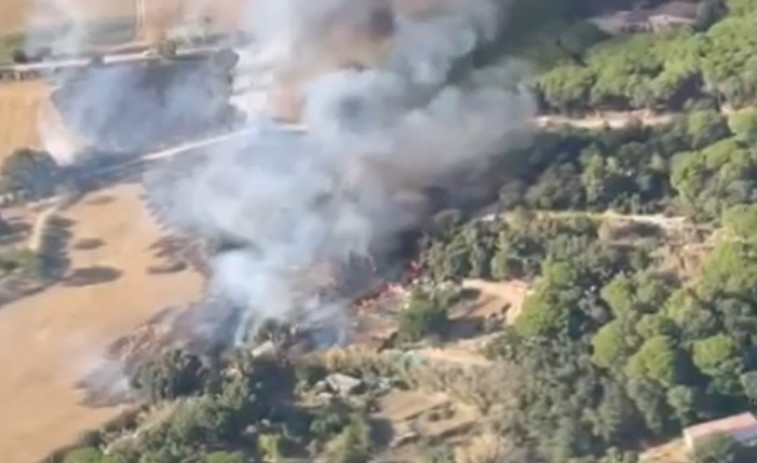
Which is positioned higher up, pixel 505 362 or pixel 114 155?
pixel 114 155

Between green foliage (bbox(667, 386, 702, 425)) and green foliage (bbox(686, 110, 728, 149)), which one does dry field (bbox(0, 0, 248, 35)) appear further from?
green foliage (bbox(667, 386, 702, 425))

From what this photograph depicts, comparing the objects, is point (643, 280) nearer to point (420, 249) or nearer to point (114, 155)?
point (420, 249)

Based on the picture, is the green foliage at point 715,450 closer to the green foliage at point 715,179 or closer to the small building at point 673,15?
the green foliage at point 715,179

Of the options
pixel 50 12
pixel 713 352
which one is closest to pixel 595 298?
pixel 713 352

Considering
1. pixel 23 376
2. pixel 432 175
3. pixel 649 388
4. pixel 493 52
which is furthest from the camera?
pixel 493 52

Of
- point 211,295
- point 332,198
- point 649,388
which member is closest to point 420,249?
point 332,198

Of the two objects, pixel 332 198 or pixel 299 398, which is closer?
pixel 299 398
